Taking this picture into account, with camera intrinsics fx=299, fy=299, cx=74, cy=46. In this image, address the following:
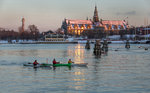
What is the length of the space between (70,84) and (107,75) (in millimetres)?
8694

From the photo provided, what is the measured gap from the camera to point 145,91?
30406 mm

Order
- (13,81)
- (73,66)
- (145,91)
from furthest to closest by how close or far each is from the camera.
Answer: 1. (73,66)
2. (13,81)
3. (145,91)

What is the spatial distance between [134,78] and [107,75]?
4278mm

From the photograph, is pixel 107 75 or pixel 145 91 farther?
pixel 107 75

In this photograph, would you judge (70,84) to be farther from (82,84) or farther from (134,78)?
(134,78)

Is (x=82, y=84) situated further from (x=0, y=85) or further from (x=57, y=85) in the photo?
(x=0, y=85)

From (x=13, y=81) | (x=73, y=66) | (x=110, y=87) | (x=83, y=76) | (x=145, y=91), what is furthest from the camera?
(x=73, y=66)

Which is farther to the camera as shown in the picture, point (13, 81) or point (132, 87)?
point (13, 81)

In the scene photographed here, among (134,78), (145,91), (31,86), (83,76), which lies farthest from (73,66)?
(145,91)

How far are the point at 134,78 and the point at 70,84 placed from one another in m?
Answer: 9.21

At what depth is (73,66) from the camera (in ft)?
169

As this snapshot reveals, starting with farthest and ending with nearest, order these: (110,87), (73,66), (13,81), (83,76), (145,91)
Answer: (73,66) → (83,76) → (13,81) → (110,87) → (145,91)

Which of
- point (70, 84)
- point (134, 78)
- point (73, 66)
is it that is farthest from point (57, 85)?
point (73, 66)

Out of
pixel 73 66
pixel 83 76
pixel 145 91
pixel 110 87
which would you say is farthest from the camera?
pixel 73 66
